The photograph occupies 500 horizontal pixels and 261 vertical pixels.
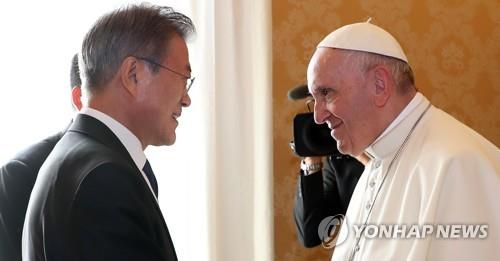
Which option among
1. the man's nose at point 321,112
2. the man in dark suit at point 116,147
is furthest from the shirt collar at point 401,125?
the man in dark suit at point 116,147

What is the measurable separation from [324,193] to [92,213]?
59.4 inches

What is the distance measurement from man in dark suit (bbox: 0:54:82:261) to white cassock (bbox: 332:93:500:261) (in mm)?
882

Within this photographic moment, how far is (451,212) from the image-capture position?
1.52m

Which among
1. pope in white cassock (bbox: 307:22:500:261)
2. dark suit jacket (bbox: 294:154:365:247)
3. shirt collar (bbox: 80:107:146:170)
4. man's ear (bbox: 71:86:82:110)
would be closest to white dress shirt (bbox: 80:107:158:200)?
shirt collar (bbox: 80:107:146:170)

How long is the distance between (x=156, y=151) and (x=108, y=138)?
1545 mm

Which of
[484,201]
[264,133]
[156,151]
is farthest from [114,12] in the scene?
[264,133]

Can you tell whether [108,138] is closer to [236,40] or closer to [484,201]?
[484,201]

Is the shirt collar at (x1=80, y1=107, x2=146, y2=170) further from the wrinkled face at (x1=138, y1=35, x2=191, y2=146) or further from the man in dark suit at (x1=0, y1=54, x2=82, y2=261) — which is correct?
the man in dark suit at (x1=0, y1=54, x2=82, y2=261)

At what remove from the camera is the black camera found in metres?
2.27

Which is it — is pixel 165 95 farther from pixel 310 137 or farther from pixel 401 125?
pixel 310 137

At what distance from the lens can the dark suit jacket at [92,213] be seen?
1047mm

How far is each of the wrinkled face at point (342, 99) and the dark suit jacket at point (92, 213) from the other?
826mm

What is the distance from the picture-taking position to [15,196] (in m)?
1.42

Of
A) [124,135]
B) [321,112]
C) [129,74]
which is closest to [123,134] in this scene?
[124,135]
